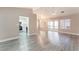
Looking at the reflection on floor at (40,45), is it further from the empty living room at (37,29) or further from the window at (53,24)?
the window at (53,24)

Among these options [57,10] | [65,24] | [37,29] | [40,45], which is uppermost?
[57,10]

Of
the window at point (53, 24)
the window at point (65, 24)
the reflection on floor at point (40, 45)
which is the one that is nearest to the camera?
the reflection on floor at point (40, 45)

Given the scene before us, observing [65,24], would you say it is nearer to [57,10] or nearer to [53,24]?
[53,24]

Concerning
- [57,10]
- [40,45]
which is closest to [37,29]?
[57,10]

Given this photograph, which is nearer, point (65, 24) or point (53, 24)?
point (65, 24)

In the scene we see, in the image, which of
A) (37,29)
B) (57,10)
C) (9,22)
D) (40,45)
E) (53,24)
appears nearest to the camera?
(40,45)

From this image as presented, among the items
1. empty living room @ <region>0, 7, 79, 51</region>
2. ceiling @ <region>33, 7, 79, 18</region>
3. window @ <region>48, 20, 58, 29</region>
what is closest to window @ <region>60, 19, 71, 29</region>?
empty living room @ <region>0, 7, 79, 51</region>

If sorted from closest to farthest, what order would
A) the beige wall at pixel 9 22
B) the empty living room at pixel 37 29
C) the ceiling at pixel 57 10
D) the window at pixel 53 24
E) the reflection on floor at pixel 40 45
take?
the reflection on floor at pixel 40 45
the empty living room at pixel 37 29
the beige wall at pixel 9 22
the ceiling at pixel 57 10
the window at pixel 53 24

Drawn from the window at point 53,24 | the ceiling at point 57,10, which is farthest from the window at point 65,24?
the ceiling at point 57,10

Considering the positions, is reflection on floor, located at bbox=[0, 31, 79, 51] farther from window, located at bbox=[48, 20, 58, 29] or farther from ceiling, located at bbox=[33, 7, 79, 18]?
window, located at bbox=[48, 20, 58, 29]

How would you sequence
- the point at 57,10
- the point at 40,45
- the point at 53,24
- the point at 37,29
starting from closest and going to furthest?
the point at 40,45 → the point at 57,10 → the point at 37,29 → the point at 53,24

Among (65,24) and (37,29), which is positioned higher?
(65,24)
